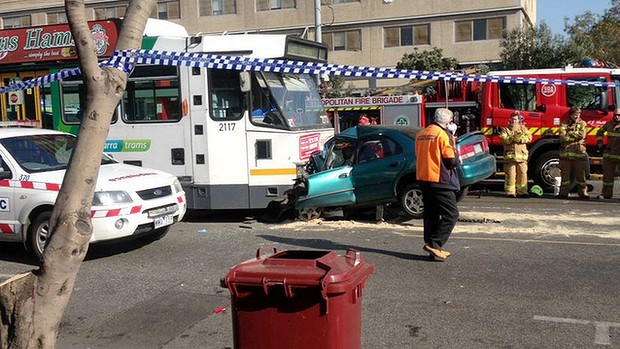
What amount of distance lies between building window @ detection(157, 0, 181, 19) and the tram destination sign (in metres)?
43.1

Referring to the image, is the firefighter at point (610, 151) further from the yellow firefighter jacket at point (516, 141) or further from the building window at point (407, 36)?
the building window at point (407, 36)

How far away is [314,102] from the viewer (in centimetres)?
1155

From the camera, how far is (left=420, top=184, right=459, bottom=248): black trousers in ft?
25.0

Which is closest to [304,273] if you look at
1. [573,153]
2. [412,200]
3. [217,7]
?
[412,200]

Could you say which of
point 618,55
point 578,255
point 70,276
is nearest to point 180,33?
point 578,255

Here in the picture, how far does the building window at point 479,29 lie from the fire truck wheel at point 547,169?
107 ft

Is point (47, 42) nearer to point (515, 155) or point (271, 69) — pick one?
point (271, 69)

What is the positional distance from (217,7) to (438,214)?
4726cm

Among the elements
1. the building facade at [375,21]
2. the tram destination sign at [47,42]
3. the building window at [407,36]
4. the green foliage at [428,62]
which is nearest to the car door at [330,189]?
the tram destination sign at [47,42]

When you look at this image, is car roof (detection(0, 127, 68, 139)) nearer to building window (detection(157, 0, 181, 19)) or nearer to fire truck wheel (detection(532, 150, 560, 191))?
fire truck wheel (detection(532, 150, 560, 191))

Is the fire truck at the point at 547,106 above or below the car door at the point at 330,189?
above

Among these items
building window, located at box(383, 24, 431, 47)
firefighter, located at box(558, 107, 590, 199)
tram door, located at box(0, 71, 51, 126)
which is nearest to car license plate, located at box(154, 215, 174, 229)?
tram door, located at box(0, 71, 51, 126)

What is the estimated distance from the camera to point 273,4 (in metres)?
50.9

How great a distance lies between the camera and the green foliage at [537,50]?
30125 mm
